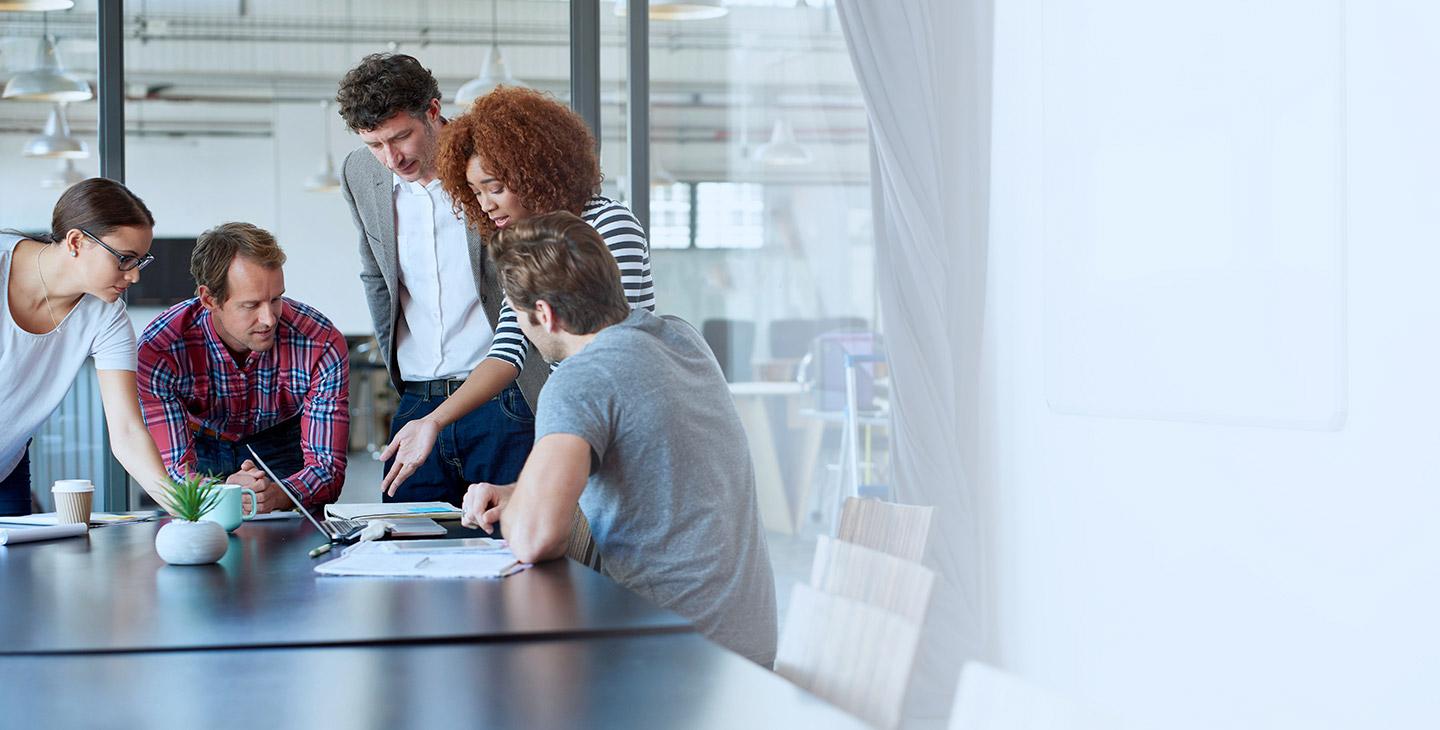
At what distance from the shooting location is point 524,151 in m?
2.66

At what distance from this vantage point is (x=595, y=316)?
2.17m

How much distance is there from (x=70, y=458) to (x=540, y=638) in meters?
5.32

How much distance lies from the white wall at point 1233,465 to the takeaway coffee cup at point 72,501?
2262mm

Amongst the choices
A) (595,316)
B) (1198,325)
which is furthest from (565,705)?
(1198,325)

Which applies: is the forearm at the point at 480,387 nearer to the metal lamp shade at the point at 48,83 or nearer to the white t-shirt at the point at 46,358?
the white t-shirt at the point at 46,358

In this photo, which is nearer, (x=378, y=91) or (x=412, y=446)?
(x=412, y=446)

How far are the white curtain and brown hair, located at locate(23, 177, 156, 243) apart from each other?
2.04 meters

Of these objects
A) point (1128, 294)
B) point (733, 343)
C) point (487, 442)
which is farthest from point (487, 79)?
point (1128, 294)

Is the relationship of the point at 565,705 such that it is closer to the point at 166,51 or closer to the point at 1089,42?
the point at 1089,42

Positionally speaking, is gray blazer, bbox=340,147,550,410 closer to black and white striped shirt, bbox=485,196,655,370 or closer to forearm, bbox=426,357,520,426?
forearm, bbox=426,357,520,426

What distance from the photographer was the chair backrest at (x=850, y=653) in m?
1.42

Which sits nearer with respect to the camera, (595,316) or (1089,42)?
(595,316)

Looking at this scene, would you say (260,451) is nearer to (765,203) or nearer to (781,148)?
(765,203)

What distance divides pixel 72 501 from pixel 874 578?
5.37 ft
